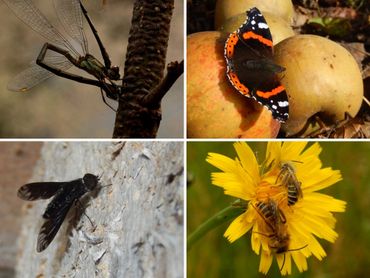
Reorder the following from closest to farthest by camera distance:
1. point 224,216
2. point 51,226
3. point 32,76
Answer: point 224,216 < point 51,226 < point 32,76

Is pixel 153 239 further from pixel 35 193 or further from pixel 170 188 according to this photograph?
pixel 35 193

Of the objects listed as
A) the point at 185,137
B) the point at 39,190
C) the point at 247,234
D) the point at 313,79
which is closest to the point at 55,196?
the point at 39,190

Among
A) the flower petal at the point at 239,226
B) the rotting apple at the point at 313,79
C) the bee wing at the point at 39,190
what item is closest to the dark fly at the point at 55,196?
the bee wing at the point at 39,190

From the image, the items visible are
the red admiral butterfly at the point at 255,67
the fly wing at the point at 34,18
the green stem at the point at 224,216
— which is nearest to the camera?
the green stem at the point at 224,216

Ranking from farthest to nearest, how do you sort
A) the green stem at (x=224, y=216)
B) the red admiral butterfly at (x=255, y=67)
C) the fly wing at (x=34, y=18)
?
1. the fly wing at (x=34, y=18)
2. the red admiral butterfly at (x=255, y=67)
3. the green stem at (x=224, y=216)

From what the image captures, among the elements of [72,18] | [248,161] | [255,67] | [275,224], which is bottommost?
[275,224]

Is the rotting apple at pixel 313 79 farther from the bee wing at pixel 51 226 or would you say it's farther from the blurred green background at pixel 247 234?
the bee wing at pixel 51 226

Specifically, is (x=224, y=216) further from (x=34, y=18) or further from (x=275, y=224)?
(x=34, y=18)
